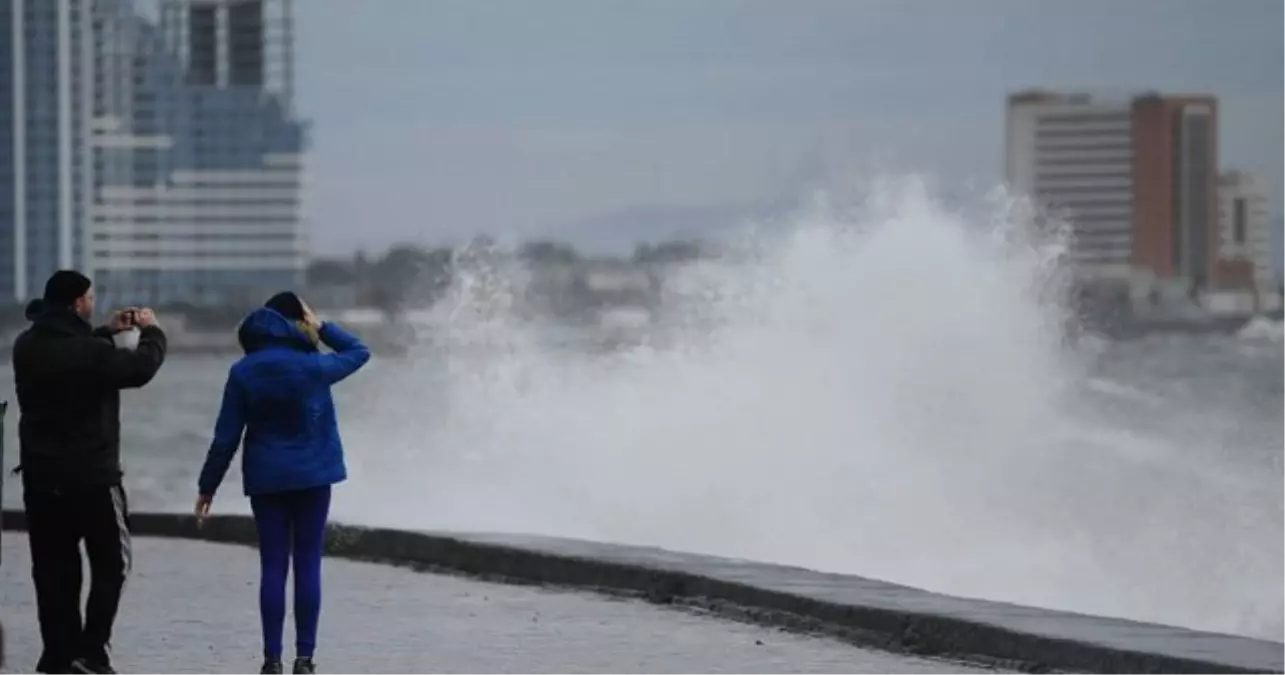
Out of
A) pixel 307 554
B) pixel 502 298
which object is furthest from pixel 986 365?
pixel 502 298

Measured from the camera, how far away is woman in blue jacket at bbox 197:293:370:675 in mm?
9547

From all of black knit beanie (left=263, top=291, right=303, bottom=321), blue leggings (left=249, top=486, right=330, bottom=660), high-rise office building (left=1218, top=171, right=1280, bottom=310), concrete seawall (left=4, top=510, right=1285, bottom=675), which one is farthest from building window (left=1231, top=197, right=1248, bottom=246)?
black knit beanie (left=263, top=291, right=303, bottom=321)

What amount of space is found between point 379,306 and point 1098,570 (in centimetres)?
12616

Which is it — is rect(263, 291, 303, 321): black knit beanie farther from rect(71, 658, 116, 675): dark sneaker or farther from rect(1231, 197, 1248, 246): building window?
rect(1231, 197, 1248, 246): building window

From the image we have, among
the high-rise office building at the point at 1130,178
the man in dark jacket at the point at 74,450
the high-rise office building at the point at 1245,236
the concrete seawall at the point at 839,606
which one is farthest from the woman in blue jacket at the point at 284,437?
the high-rise office building at the point at 1245,236

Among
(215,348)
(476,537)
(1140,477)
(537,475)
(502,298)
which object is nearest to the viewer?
(476,537)

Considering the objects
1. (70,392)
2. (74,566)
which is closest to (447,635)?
(74,566)

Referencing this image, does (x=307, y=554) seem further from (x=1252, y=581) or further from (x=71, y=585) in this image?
(x=1252, y=581)

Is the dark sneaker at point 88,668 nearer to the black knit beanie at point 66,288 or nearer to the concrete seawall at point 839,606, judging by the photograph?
the black knit beanie at point 66,288

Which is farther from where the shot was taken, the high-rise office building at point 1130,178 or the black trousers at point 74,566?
the high-rise office building at point 1130,178

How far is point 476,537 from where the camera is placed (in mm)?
15188

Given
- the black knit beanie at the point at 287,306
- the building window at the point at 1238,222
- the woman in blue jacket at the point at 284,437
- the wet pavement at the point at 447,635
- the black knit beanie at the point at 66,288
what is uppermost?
the building window at the point at 1238,222

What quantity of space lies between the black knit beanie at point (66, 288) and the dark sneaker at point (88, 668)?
126 cm

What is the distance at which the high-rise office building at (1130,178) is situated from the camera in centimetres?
15125
